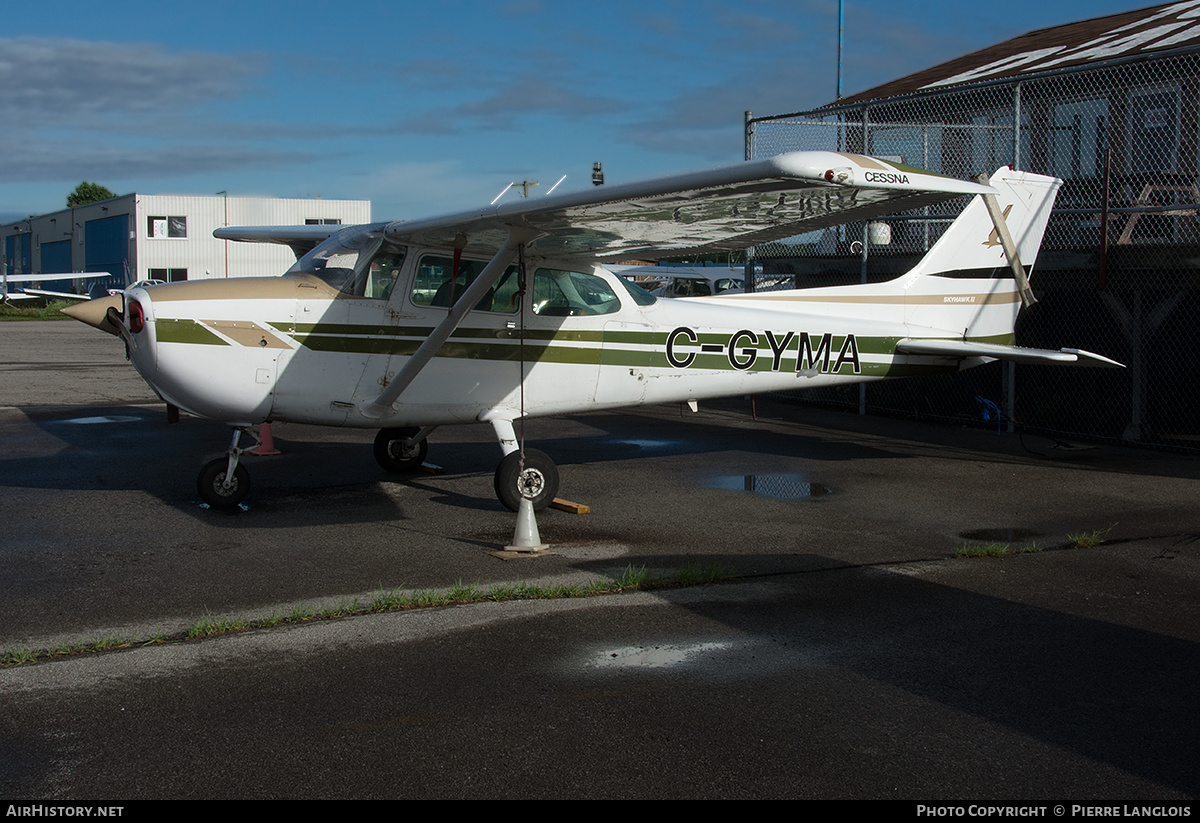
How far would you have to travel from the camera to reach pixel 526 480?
299 inches

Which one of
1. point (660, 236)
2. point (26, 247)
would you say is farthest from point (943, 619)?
point (26, 247)

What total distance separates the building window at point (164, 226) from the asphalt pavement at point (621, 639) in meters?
52.0

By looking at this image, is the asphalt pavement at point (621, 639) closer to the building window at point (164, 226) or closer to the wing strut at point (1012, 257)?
the wing strut at point (1012, 257)

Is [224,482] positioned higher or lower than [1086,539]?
higher

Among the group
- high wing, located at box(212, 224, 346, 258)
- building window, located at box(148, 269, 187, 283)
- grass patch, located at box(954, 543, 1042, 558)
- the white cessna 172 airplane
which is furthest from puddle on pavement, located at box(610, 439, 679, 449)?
building window, located at box(148, 269, 187, 283)

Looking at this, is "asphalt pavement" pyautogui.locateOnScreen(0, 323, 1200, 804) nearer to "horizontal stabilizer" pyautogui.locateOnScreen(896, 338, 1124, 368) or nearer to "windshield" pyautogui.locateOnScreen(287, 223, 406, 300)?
"horizontal stabilizer" pyautogui.locateOnScreen(896, 338, 1124, 368)

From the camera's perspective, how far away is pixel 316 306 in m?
7.48

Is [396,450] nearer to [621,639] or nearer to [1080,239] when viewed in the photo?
[621,639]

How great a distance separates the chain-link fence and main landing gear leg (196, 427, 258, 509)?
26.5 feet

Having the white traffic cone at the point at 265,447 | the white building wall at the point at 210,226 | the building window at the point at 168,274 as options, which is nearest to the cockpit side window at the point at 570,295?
the white traffic cone at the point at 265,447

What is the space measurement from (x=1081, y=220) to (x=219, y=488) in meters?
10.7

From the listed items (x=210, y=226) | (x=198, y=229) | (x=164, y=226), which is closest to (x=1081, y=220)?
(x=210, y=226)

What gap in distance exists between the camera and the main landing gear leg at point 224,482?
25.1ft
